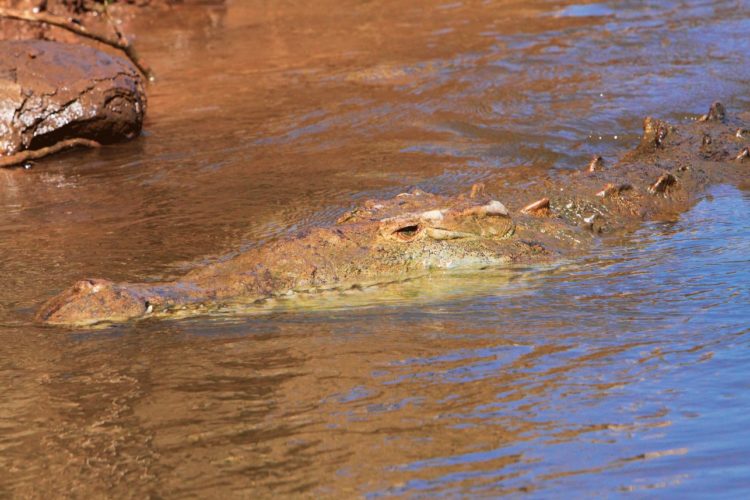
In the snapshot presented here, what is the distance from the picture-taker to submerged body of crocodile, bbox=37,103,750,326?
465 centimetres

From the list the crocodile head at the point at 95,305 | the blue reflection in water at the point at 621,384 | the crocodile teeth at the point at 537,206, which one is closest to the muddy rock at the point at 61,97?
A: the crocodile head at the point at 95,305

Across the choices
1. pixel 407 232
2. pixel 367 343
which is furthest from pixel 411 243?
pixel 367 343

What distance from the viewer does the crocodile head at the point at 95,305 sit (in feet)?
14.7

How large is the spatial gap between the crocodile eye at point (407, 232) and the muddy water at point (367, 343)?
327 millimetres

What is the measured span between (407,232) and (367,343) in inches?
36.7

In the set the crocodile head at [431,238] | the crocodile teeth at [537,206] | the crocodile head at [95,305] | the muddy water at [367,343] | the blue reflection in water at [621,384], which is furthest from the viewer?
the crocodile teeth at [537,206]

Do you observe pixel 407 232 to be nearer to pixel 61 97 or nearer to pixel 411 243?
pixel 411 243

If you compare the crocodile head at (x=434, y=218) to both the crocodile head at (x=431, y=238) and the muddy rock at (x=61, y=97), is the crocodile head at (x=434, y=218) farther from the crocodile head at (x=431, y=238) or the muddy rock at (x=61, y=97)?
the muddy rock at (x=61, y=97)

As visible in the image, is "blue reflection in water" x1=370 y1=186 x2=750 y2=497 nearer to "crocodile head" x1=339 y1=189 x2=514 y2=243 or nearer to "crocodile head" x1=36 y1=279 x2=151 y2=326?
"crocodile head" x1=339 y1=189 x2=514 y2=243

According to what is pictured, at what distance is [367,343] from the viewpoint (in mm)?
4492

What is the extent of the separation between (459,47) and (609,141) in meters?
3.66

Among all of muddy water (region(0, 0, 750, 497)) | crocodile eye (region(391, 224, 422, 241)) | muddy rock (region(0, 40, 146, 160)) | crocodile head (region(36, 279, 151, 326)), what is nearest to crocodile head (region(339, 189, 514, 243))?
crocodile eye (region(391, 224, 422, 241))

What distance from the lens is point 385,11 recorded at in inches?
587

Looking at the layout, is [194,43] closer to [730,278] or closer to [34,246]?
[34,246]
